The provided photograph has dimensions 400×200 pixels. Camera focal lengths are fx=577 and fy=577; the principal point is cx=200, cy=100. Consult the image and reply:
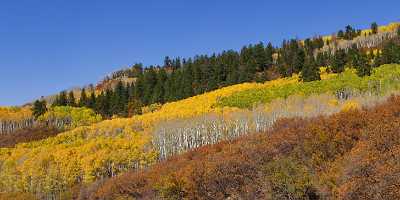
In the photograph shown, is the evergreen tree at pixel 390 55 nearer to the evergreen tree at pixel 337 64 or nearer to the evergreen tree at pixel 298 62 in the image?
the evergreen tree at pixel 337 64

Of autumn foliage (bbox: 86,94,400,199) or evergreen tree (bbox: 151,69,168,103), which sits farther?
evergreen tree (bbox: 151,69,168,103)

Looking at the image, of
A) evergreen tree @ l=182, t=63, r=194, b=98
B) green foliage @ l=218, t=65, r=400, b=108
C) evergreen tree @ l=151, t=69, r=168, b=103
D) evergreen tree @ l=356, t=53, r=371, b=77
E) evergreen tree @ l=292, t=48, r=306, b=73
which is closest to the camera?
green foliage @ l=218, t=65, r=400, b=108

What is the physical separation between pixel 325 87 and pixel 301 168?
76351 millimetres

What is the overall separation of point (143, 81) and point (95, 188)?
11391 centimetres

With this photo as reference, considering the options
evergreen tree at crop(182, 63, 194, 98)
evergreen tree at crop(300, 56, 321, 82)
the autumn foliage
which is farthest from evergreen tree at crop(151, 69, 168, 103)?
the autumn foliage

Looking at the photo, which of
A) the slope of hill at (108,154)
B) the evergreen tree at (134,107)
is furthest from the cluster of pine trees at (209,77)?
the slope of hill at (108,154)

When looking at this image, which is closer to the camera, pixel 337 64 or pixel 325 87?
pixel 325 87

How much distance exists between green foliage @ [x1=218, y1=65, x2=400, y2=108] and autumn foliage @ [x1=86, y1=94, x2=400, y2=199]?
1685 inches

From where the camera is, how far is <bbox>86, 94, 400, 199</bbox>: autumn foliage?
41531 mm

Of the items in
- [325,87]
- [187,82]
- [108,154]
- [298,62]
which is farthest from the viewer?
[187,82]

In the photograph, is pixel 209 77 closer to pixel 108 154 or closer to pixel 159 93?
pixel 159 93

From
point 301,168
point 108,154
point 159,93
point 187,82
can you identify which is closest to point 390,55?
point 187,82

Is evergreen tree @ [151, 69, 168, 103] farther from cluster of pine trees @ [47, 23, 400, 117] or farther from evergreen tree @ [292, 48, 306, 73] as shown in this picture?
evergreen tree @ [292, 48, 306, 73]

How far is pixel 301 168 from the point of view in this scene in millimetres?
55344
